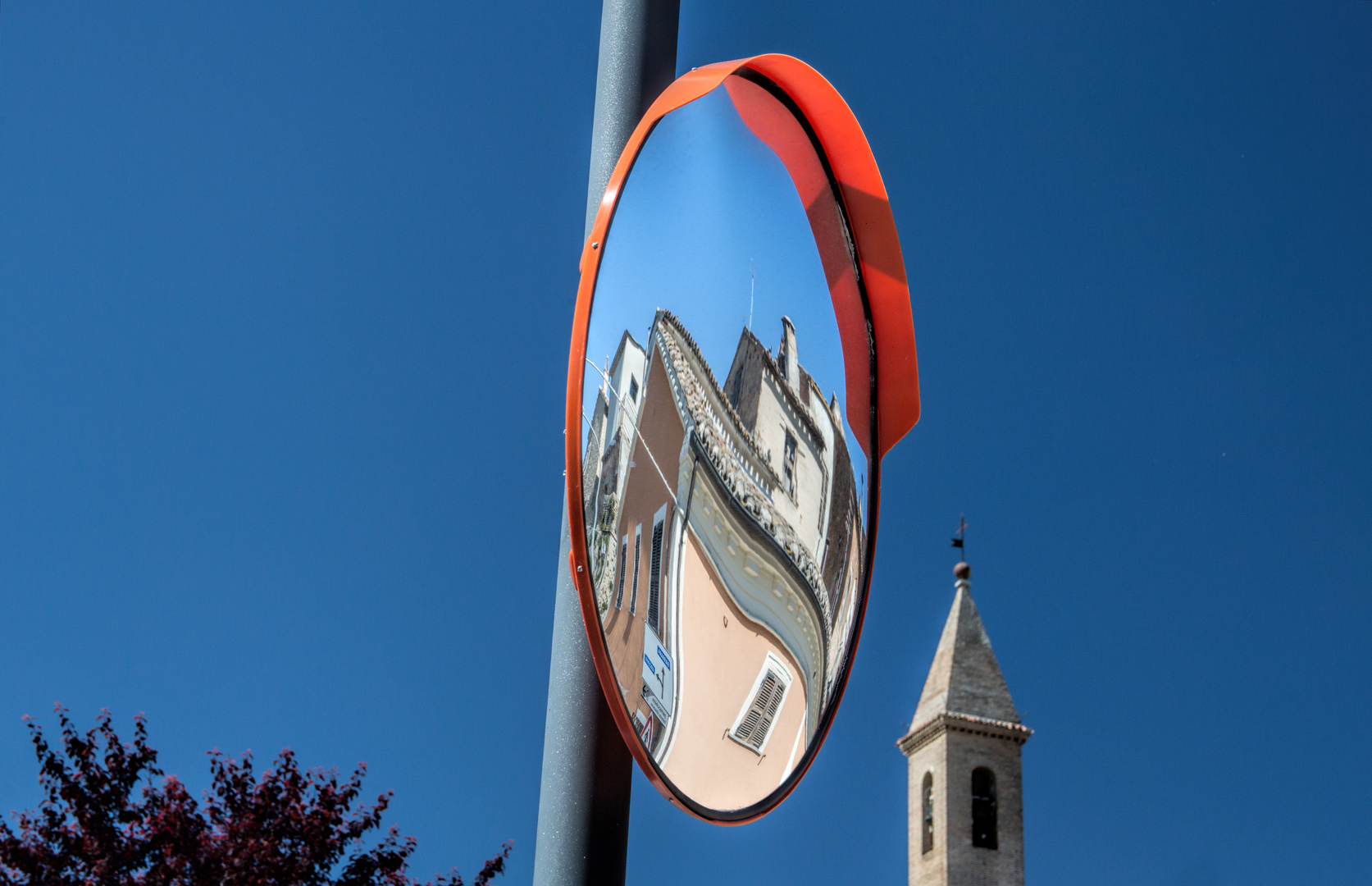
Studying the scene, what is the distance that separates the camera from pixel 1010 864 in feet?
130

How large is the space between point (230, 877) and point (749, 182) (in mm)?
10297

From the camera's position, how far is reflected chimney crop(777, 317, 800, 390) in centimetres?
206

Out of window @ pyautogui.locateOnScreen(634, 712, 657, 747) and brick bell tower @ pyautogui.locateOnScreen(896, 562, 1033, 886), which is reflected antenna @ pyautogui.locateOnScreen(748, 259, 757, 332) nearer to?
window @ pyautogui.locateOnScreen(634, 712, 657, 747)

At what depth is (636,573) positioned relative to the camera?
1600mm

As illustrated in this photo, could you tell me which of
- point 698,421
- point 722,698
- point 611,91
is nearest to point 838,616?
point 722,698

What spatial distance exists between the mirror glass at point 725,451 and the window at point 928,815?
40.9m

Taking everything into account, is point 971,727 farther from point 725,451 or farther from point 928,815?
point 725,451

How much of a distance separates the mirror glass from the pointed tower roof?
39.4m

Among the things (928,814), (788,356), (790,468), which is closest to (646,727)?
(790,468)

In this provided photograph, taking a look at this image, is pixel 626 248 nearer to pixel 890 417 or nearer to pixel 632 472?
pixel 632 472

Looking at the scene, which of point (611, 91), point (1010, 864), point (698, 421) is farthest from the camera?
point (1010, 864)

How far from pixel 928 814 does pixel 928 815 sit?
27mm

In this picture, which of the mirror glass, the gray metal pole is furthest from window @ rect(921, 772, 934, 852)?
the gray metal pole

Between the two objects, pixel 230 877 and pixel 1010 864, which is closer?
pixel 230 877
